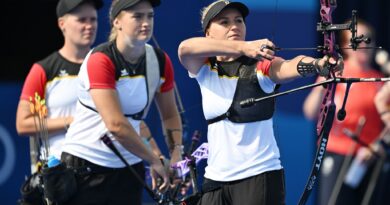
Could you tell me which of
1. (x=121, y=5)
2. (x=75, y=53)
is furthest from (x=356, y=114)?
(x=121, y=5)

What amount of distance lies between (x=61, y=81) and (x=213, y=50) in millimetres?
2034

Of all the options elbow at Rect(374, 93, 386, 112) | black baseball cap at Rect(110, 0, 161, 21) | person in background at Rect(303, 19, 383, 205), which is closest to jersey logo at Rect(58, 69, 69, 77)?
black baseball cap at Rect(110, 0, 161, 21)

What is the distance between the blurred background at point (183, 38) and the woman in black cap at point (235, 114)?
290 mm

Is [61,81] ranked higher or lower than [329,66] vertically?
lower

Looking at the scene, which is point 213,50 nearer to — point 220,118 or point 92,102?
point 220,118

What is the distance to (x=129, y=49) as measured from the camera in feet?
20.6

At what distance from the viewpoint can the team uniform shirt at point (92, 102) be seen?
6.14 meters

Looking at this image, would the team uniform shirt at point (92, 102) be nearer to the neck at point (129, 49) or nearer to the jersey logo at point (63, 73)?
the neck at point (129, 49)

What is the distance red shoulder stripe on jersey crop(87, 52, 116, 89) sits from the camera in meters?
6.09

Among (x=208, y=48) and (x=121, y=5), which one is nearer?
(x=208, y=48)

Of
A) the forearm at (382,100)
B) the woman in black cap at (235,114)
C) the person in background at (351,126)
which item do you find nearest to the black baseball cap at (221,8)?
the woman in black cap at (235,114)

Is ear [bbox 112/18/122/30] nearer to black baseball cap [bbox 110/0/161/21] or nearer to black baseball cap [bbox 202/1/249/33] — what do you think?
black baseball cap [bbox 110/0/161/21]

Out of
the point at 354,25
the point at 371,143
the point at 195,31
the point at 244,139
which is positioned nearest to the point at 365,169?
the point at 371,143

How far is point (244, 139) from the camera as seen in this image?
5.36m
